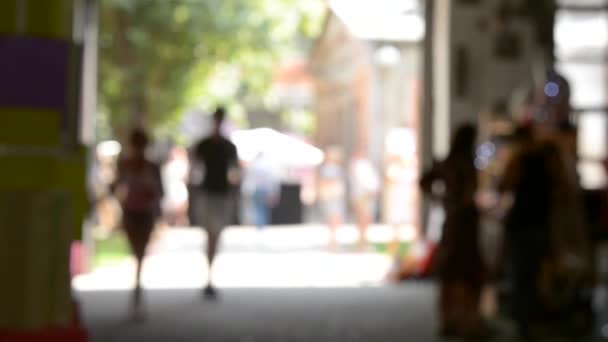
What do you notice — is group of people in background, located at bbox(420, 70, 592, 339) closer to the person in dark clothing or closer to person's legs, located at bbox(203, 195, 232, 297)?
the person in dark clothing

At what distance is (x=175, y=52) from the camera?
20.8m

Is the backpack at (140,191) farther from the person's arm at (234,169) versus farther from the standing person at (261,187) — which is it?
the standing person at (261,187)

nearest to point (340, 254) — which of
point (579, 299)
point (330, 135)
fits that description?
point (579, 299)

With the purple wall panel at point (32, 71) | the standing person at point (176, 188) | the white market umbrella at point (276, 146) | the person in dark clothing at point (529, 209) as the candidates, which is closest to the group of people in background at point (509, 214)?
the person in dark clothing at point (529, 209)

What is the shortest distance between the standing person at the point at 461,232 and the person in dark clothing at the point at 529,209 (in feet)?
1.04

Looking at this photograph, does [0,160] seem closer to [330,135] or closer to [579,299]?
[579,299]

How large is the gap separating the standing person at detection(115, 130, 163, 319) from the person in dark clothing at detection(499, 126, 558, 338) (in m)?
2.48

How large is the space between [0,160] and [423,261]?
9739mm

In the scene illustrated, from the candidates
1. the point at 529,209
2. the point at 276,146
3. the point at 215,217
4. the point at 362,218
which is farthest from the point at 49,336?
the point at 276,146

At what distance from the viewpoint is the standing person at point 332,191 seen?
1627cm

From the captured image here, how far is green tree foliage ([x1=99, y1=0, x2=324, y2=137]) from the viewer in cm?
1908

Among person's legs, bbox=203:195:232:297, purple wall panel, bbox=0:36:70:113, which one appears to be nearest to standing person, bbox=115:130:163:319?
person's legs, bbox=203:195:232:297

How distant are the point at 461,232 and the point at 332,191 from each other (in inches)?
382

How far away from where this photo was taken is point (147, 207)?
7.20 meters
